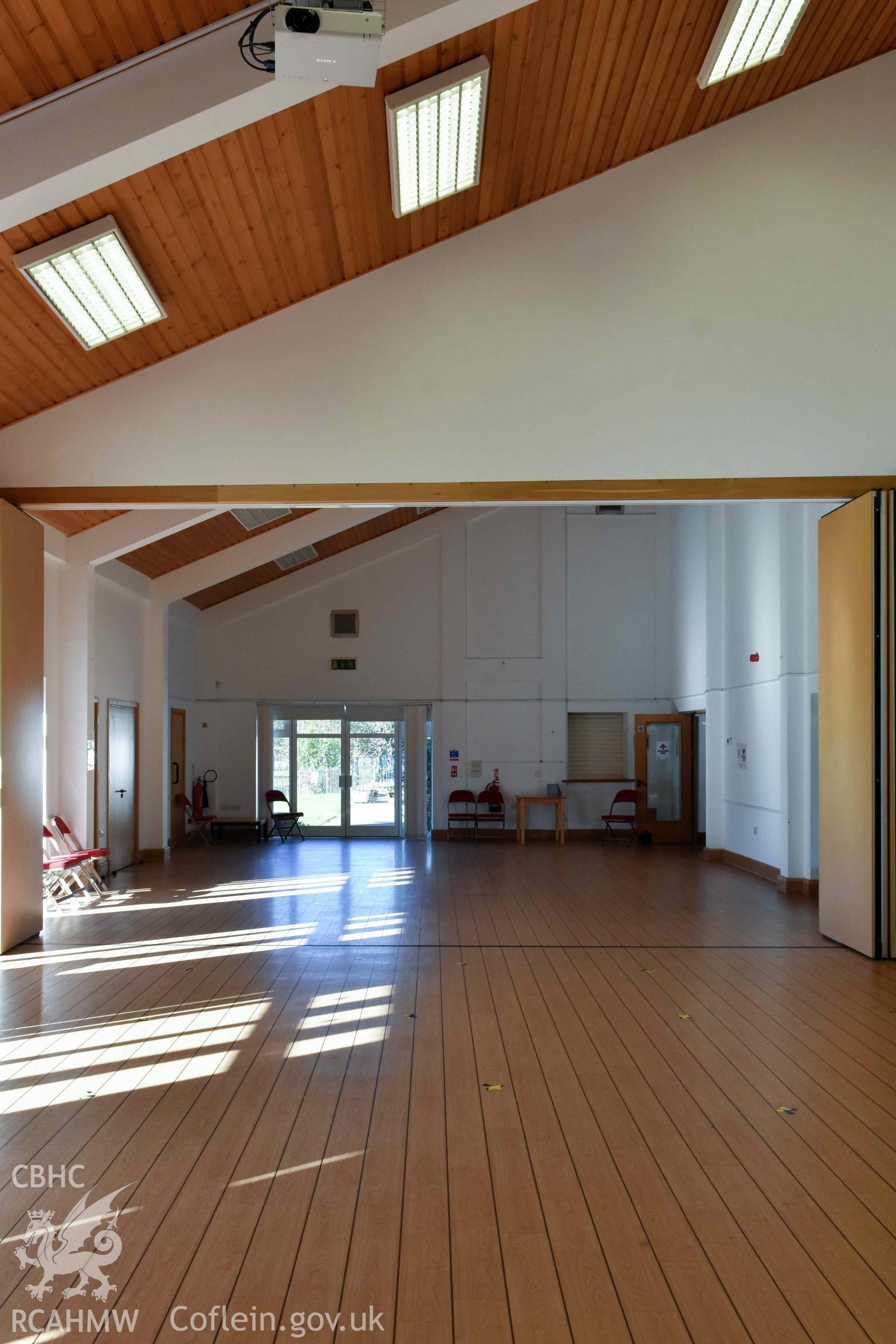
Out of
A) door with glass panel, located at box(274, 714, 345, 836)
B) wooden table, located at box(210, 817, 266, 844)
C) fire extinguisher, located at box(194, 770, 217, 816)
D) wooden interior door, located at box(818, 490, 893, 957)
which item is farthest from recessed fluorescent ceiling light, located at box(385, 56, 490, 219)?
wooden table, located at box(210, 817, 266, 844)

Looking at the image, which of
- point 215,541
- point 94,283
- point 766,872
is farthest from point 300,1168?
point 215,541

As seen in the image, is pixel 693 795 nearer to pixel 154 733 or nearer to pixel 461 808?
pixel 461 808

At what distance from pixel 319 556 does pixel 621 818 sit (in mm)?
6090

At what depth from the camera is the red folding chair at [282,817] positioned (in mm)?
15219

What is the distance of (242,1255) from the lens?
3006 mm

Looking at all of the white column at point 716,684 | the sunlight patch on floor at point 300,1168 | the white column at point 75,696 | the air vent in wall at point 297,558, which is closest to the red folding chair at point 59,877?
the white column at point 75,696

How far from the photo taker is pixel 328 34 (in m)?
3.82

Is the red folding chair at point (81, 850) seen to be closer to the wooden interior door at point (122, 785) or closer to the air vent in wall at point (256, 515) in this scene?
the wooden interior door at point (122, 785)

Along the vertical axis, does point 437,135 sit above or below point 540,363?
above

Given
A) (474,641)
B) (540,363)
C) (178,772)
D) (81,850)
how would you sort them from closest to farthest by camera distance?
(540,363) < (81,850) < (178,772) < (474,641)

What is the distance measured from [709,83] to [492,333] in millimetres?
2126

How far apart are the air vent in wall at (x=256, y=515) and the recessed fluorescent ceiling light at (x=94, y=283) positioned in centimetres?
438

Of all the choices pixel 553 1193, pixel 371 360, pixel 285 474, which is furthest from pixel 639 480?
pixel 553 1193

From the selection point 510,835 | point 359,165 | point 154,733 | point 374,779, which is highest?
point 359,165
